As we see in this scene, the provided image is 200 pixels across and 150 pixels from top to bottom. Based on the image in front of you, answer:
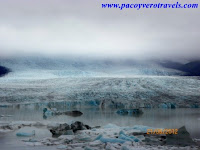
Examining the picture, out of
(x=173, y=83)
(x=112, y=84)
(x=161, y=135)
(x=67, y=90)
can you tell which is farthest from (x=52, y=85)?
(x=161, y=135)

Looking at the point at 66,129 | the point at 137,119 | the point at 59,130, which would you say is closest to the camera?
the point at 59,130

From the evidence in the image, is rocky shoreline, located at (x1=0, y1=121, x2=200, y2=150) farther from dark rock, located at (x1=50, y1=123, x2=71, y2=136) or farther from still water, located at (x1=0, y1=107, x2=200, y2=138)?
still water, located at (x1=0, y1=107, x2=200, y2=138)

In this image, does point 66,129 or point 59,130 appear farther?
point 66,129

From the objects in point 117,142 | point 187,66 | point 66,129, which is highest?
point 187,66

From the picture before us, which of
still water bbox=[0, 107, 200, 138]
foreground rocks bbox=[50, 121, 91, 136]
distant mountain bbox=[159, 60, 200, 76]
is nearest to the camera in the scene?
foreground rocks bbox=[50, 121, 91, 136]

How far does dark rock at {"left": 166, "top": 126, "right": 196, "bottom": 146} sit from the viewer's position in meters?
6.23

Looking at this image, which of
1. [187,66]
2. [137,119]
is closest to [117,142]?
[137,119]

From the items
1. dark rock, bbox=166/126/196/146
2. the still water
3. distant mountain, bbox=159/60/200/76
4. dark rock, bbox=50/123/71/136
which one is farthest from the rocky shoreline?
distant mountain, bbox=159/60/200/76

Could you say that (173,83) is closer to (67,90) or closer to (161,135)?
(67,90)

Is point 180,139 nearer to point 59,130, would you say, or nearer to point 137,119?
point 59,130

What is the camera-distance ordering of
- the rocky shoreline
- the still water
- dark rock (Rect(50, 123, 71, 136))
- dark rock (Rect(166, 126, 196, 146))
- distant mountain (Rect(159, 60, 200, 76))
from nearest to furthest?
the rocky shoreline < dark rock (Rect(166, 126, 196, 146)) < dark rock (Rect(50, 123, 71, 136)) < the still water < distant mountain (Rect(159, 60, 200, 76))

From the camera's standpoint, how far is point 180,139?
635 cm

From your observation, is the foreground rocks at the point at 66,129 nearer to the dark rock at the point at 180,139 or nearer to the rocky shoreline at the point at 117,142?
the rocky shoreline at the point at 117,142

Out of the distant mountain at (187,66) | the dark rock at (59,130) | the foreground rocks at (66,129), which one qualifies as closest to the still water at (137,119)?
the foreground rocks at (66,129)
